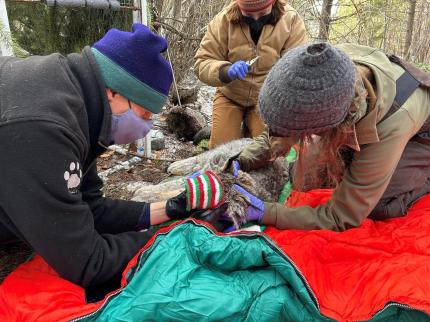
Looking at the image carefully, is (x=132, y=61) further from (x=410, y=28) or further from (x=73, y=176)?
(x=410, y=28)

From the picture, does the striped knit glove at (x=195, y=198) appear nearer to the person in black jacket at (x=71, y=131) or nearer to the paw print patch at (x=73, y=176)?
the person in black jacket at (x=71, y=131)

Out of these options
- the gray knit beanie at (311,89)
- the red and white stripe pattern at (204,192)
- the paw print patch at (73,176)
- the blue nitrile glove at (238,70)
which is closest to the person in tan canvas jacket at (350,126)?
the gray knit beanie at (311,89)

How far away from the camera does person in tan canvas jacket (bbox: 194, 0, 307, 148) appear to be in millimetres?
3689

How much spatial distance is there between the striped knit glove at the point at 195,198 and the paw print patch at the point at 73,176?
722 mm

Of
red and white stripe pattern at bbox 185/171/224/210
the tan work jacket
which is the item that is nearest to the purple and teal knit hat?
red and white stripe pattern at bbox 185/171/224/210

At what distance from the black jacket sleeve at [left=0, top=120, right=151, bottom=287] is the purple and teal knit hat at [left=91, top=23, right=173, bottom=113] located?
12.6 inches

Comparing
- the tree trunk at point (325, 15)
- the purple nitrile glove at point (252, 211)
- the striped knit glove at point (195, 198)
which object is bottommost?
the purple nitrile glove at point (252, 211)

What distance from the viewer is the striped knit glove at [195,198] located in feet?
7.43

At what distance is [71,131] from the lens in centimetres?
153

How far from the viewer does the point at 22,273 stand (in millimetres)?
1953

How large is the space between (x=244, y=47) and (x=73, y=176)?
105 inches

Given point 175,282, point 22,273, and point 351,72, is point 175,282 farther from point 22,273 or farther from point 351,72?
point 351,72

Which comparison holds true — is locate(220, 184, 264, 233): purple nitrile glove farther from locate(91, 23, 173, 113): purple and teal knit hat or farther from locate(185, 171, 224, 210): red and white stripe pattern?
locate(91, 23, 173, 113): purple and teal knit hat

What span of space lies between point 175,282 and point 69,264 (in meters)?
0.47
